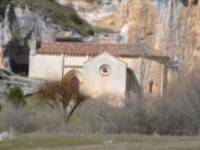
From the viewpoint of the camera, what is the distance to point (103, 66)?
74125 mm

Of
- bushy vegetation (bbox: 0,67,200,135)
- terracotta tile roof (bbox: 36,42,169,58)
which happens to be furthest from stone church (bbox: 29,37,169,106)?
bushy vegetation (bbox: 0,67,200,135)

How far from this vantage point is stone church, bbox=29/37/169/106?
73.4 m

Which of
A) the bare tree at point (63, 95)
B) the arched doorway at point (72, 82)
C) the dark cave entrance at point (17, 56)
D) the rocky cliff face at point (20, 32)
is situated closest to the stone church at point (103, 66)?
the arched doorway at point (72, 82)

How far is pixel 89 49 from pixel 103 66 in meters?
3.61

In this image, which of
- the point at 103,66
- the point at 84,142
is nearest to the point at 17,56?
the point at 103,66

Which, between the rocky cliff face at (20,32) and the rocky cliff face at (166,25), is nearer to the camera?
the rocky cliff face at (20,32)

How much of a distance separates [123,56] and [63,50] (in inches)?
231

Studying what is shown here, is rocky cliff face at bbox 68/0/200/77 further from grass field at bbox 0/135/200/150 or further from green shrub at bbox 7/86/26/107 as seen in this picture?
grass field at bbox 0/135/200/150

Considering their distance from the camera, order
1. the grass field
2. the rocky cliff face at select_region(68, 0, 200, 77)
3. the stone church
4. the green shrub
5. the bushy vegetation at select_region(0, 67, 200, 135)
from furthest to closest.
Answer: the rocky cliff face at select_region(68, 0, 200, 77) < the stone church < the green shrub < the bushy vegetation at select_region(0, 67, 200, 135) < the grass field

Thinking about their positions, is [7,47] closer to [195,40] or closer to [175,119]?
[195,40]

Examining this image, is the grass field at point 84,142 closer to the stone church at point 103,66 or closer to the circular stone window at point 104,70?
the stone church at point 103,66

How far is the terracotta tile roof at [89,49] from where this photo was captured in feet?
248

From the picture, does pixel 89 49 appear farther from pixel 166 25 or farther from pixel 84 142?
pixel 84 142

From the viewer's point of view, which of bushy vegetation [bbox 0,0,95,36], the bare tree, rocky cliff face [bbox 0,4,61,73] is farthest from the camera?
bushy vegetation [bbox 0,0,95,36]
